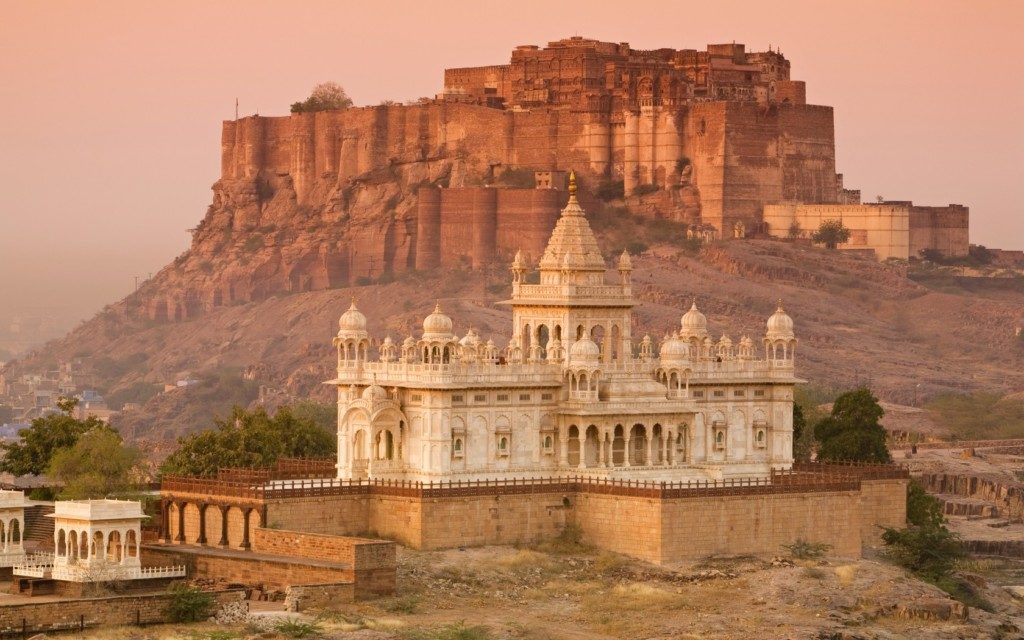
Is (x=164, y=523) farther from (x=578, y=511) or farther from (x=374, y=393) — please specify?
(x=578, y=511)

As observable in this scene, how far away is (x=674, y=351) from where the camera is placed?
9350 centimetres

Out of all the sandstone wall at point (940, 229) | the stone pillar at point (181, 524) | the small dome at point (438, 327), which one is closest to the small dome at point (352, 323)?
the small dome at point (438, 327)

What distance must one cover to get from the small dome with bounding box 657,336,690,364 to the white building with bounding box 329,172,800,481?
0.18 feet

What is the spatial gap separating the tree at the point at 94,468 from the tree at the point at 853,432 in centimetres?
2278

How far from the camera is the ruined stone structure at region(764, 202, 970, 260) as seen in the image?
548ft

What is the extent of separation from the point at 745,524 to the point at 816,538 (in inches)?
102

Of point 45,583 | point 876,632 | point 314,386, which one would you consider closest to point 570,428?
point 876,632

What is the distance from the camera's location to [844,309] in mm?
163000

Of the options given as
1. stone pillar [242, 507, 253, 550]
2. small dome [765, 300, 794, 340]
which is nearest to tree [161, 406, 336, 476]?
stone pillar [242, 507, 253, 550]

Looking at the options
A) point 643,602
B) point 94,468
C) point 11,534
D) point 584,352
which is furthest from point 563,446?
point 11,534

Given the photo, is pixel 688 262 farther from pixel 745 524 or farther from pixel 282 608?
pixel 282 608

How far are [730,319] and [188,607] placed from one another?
262ft

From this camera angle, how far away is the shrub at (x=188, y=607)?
250 feet

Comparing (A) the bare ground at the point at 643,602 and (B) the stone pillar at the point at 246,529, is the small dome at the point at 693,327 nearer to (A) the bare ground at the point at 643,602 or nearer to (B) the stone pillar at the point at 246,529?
(A) the bare ground at the point at 643,602
